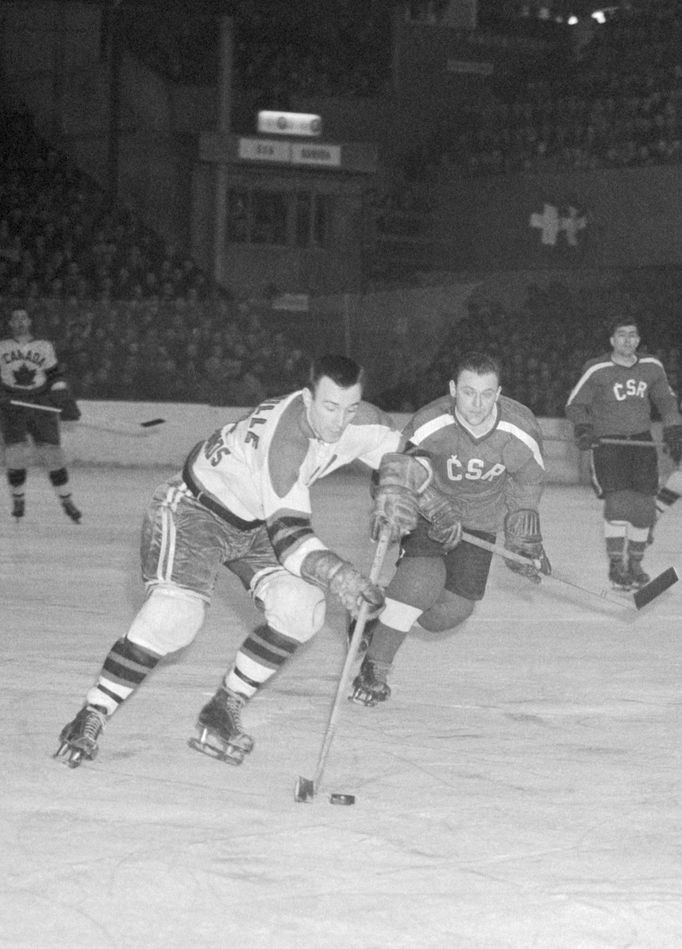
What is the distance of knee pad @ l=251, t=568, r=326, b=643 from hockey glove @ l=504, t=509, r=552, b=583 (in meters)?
1.17

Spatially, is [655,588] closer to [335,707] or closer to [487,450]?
[487,450]

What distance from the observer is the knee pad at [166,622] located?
13.0 ft

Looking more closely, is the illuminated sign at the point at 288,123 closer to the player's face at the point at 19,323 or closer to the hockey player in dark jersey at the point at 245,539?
the player's face at the point at 19,323

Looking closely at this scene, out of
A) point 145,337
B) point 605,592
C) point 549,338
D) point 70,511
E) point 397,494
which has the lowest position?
point 549,338

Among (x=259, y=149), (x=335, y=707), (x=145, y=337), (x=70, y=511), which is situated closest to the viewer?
(x=335, y=707)

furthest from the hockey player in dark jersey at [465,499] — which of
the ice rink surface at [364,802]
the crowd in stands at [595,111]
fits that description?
the crowd in stands at [595,111]

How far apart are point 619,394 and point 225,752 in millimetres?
4882

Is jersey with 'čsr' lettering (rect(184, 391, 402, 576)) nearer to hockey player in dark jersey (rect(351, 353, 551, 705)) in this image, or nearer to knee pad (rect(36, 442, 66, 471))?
hockey player in dark jersey (rect(351, 353, 551, 705))

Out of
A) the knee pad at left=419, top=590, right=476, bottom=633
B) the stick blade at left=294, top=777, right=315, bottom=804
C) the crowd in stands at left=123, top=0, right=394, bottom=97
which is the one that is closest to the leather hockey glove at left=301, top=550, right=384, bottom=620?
the stick blade at left=294, top=777, right=315, bottom=804

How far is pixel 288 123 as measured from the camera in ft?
75.4

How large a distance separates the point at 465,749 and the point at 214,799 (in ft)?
2.89

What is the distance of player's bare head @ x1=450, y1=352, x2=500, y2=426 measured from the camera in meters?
4.93

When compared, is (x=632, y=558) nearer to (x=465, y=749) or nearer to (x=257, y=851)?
(x=465, y=749)

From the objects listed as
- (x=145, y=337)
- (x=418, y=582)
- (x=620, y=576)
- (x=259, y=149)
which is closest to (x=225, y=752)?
(x=418, y=582)
